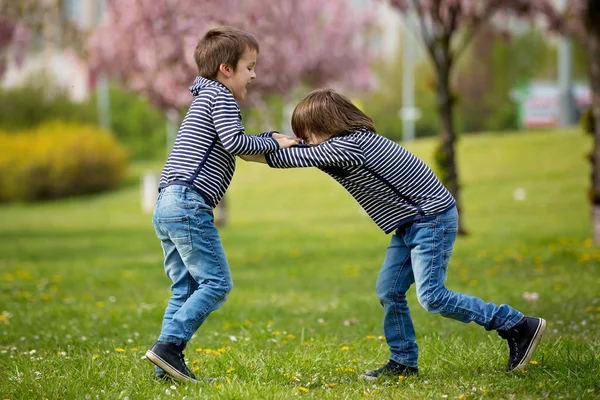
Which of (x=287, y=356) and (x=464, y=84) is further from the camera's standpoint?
(x=464, y=84)

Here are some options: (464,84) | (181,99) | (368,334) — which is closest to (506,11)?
(181,99)

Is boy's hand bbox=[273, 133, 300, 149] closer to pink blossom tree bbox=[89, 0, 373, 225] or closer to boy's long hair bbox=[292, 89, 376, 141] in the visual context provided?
boy's long hair bbox=[292, 89, 376, 141]

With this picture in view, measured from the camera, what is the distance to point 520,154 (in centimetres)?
2759

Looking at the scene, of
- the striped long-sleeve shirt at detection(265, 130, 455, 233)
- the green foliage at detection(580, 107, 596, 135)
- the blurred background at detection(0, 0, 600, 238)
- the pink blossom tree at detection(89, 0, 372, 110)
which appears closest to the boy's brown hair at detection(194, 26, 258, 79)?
the striped long-sleeve shirt at detection(265, 130, 455, 233)

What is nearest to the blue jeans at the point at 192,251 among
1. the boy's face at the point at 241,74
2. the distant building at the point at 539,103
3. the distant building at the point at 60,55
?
the boy's face at the point at 241,74

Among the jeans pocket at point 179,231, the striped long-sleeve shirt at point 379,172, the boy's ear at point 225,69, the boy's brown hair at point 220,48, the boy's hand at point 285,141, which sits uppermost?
the boy's brown hair at point 220,48

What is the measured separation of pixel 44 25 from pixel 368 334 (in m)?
10.2

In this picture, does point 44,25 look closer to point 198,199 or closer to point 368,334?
point 368,334

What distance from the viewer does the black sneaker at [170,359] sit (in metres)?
4.25

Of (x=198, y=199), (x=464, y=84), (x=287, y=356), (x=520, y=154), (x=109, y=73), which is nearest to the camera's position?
(x=198, y=199)

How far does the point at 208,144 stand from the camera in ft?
14.1

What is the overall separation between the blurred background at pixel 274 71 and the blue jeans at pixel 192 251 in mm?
8611

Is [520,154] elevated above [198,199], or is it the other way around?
[198,199]

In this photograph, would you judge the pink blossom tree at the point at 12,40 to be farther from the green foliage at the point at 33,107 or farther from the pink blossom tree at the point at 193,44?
the green foliage at the point at 33,107
